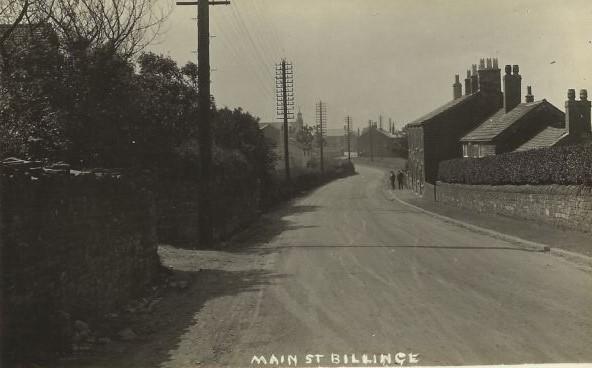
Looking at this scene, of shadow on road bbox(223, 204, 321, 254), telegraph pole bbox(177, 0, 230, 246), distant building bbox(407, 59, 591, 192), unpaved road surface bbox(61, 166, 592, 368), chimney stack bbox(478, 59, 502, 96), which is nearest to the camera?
unpaved road surface bbox(61, 166, 592, 368)

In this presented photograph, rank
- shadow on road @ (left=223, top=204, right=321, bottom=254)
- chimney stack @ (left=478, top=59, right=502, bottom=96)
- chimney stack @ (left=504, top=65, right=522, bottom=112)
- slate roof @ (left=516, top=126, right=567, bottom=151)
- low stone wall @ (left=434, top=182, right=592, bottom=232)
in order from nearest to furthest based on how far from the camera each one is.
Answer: low stone wall @ (left=434, top=182, right=592, bottom=232)
shadow on road @ (left=223, top=204, right=321, bottom=254)
slate roof @ (left=516, top=126, right=567, bottom=151)
chimney stack @ (left=504, top=65, right=522, bottom=112)
chimney stack @ (left=478, top=59, right=502, bottom=96)

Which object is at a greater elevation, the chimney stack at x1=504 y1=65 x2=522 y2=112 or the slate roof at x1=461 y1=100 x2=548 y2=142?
the chimney stack at x1=504 y1=65 x2=522 y2=112

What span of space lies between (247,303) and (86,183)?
2.97 m

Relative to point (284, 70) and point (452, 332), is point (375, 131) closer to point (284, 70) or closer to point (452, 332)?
point (284, 70)

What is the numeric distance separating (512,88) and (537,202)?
73.1 ft

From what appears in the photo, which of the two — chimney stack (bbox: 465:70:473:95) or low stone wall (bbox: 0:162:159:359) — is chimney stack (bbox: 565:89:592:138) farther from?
low stone wall (bbox: 0:162:159:359)

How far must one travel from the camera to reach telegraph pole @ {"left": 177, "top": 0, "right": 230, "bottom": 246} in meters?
16.5

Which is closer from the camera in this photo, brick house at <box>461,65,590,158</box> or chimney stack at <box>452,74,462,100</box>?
brick house at <box>461,65,590,158</box>

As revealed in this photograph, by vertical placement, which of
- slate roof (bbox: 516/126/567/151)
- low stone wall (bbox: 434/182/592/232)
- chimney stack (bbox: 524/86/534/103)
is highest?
chimney stack (bbox: 524/86/534/103)

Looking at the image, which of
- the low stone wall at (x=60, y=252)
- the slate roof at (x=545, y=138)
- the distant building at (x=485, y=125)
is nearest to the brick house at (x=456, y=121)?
the distant building at (x=485, y=125)

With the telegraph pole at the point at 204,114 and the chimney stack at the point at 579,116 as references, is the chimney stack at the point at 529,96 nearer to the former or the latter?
the chimney stack at the point at 579,116

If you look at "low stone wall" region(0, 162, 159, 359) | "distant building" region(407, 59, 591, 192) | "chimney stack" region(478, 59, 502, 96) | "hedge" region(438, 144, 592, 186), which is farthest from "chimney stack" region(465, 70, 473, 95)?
"low stone wall" region(0, 162, 159, 359)

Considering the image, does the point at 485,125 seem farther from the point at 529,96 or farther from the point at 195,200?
the point at 195,200

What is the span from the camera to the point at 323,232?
20.1 meters
